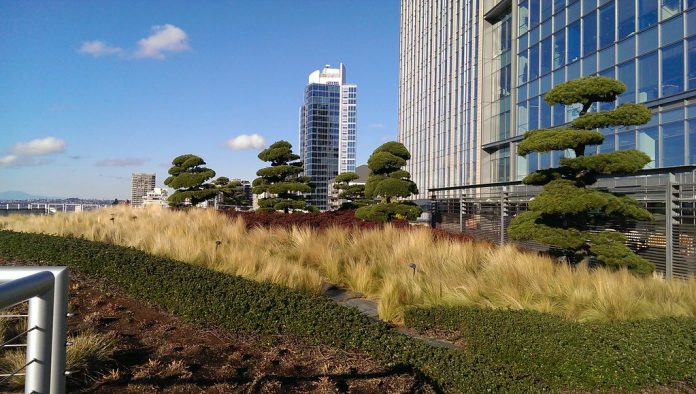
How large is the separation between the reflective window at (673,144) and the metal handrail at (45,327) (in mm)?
20306

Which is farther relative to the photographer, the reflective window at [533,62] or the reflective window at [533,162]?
the reflective window at [533,62]

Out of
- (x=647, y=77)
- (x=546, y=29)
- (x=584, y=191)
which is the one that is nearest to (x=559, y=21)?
(x=546, y=29)

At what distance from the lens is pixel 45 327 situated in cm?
163

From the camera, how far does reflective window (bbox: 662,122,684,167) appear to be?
56.6ft

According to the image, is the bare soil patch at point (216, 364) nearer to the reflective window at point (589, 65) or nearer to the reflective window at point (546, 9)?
the reflective window at point (589, 65)

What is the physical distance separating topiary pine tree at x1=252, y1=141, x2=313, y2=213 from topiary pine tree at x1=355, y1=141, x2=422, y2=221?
422 cm

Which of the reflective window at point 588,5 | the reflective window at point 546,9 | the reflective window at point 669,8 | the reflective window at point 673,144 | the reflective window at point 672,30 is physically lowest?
the reflective window at point 673,144

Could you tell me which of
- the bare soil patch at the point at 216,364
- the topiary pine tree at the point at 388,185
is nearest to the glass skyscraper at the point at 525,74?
the topiary pine tree at the point at 388,185

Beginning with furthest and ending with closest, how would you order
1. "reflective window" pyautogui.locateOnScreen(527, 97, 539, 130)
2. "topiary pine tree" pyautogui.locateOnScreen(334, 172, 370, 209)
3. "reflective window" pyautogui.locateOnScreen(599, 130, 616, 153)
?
"topiary pine tree" pyautogui.locateOnScreen(334, 172, 370, 209) < "reflective window" pyautogui.locateOnScreen(527, 97, 539, 130) < "reflective window" pyautogui.locateOnScreen(599, 130, 616, 153)

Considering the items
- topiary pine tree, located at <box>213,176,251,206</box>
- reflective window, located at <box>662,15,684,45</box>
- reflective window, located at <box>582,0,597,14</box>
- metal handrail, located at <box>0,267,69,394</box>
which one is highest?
reflective window, located at <box>582,0,597,14</box>

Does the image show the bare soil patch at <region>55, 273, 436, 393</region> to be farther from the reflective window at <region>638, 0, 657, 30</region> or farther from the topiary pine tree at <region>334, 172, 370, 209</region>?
the topiary pine tree at <region>334, 172, 370, 209</region>

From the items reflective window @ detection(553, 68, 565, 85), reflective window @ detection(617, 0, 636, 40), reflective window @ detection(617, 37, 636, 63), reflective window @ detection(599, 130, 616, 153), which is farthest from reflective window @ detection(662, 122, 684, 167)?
reflective window @ detection(553, 68, 565, 85)

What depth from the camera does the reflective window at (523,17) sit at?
28.1m

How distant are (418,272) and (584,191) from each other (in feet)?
11.5
